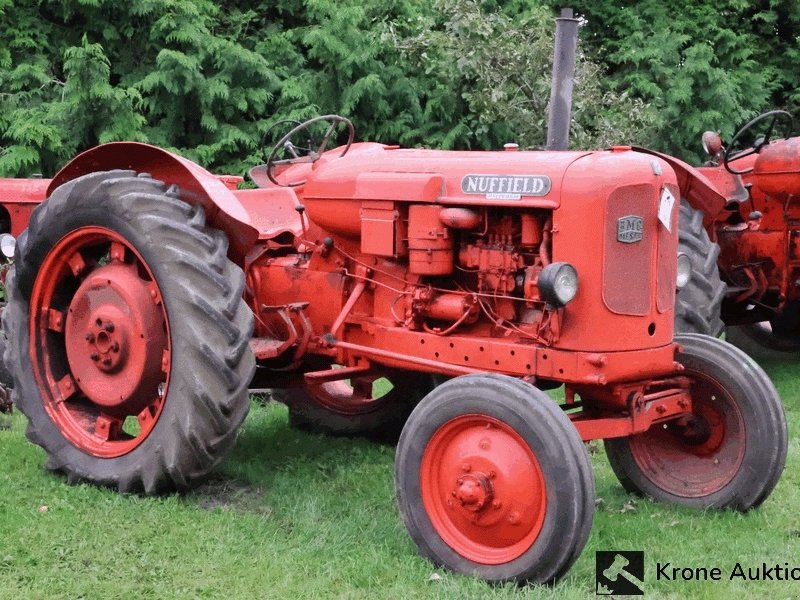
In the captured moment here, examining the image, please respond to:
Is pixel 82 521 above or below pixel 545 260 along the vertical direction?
below

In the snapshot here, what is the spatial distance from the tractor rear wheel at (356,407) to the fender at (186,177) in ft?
3.89

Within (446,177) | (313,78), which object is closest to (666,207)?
(446,177)

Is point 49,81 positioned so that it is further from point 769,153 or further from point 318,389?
point 769,153

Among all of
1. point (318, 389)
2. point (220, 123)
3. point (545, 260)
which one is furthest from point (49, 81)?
point (545, 260)

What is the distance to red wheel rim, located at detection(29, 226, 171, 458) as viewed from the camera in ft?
14.7

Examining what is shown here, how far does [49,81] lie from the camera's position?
9.91 meters

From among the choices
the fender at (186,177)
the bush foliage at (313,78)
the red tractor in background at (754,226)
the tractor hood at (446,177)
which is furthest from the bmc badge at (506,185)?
the bush foliage at (313,78)

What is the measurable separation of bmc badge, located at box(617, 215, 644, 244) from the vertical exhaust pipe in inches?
43.1

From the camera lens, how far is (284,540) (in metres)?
4.03

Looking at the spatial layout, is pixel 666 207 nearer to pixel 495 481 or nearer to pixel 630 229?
pixel 630 229

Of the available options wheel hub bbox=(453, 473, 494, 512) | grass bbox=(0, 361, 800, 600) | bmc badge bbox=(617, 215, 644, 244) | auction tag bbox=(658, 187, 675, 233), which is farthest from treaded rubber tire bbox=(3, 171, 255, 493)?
auction tag bbox=(658, 187, 675, 233)

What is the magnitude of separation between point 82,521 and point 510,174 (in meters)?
2.14

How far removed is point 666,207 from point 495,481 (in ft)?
4.12

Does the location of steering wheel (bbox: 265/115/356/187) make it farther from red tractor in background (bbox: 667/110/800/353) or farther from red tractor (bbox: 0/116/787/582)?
red tractor in background (bbox: 667/110/800/353)
